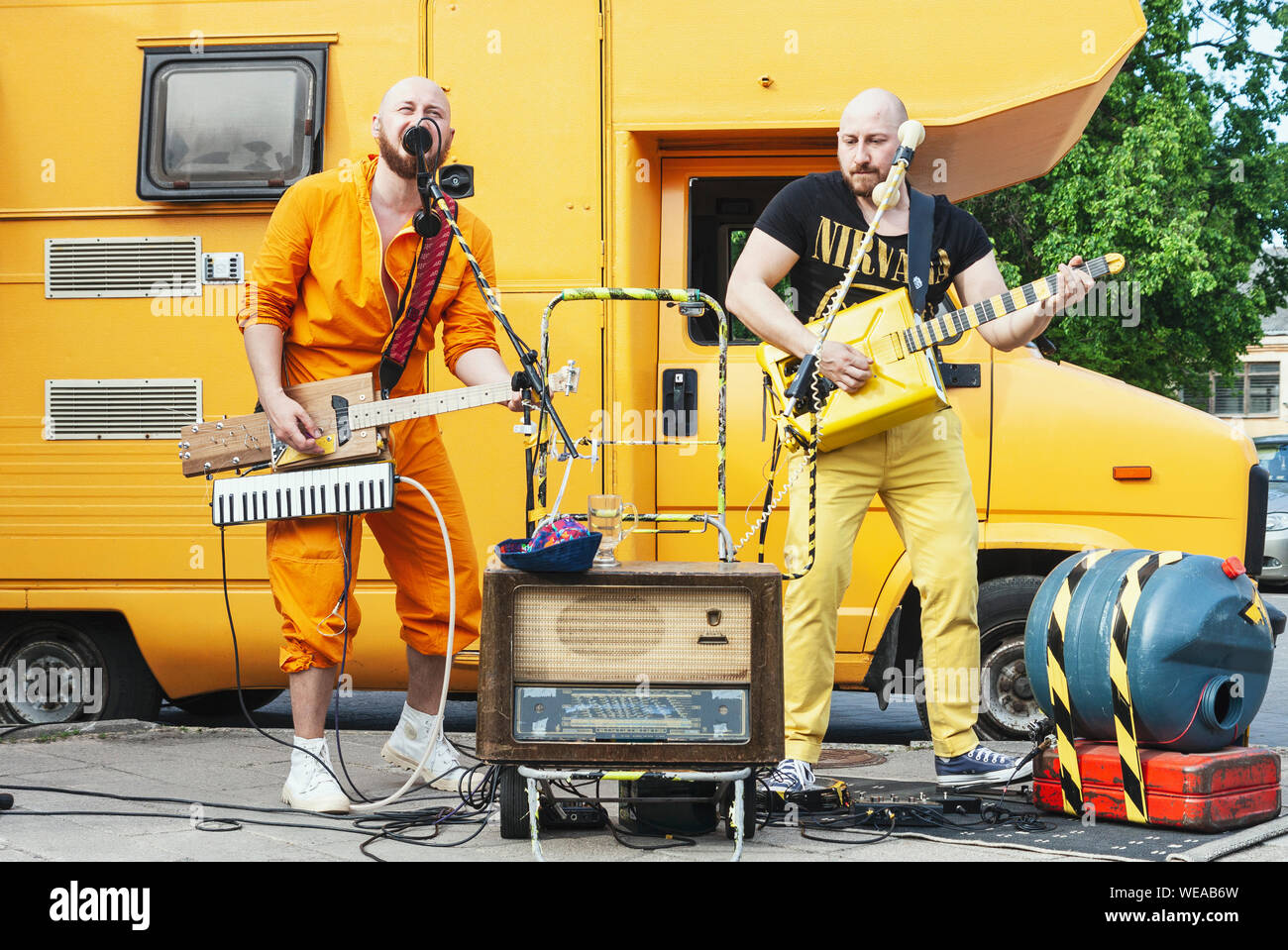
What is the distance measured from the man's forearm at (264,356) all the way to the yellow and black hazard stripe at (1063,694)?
2444 millimetres

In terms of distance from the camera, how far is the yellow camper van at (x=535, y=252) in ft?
18.3

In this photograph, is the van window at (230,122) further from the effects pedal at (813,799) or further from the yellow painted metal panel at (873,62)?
the effects pedal at (813,799)

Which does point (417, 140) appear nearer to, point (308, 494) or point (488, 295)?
point (488, 295)

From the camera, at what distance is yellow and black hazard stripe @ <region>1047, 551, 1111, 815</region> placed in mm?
4172

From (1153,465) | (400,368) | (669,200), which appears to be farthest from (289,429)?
(1153,465)

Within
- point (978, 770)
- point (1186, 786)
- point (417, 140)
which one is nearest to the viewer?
point (1186, 786)

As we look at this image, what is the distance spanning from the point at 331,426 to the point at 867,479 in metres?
1.68

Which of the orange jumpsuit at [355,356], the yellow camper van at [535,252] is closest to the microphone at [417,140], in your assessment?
the orange jumpsuit at [355,356]

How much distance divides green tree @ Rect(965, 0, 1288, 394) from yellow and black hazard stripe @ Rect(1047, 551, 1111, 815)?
12.9 metres

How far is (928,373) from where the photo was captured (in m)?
4.33

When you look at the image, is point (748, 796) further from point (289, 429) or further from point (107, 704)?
point (107, 704)

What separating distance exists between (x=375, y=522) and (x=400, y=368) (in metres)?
0.51

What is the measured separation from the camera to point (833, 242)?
454 cm

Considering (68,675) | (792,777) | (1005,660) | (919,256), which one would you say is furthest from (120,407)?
(1005,660)
